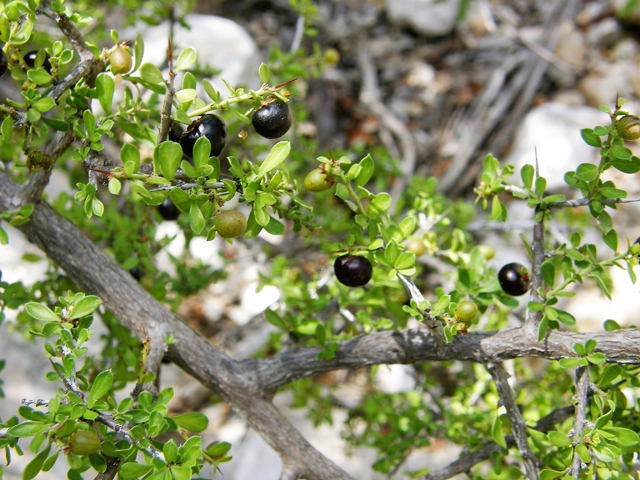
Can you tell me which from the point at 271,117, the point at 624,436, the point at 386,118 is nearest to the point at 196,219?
the point at 271,117

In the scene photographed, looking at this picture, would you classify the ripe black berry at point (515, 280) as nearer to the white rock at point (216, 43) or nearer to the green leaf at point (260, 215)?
the green leaf at point (260, 215)

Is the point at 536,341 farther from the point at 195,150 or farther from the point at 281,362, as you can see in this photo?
the point at 195,150

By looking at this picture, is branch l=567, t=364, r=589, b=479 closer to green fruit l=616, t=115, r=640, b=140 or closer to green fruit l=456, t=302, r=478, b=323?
green fruit l=456, t=302, r=478, b=323

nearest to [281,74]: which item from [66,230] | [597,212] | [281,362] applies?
[66,230]

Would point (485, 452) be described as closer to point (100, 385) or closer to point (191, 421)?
point (191, 421)

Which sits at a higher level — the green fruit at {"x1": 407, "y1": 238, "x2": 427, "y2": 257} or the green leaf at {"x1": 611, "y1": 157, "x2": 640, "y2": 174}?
the green leaf at {"x1": 611, "y1": 157, "x2": 640, "y2": 174}

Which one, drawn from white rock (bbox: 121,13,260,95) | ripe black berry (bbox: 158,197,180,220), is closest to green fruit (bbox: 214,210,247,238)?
ripe black berry (bbox: 158,197,180,220)
